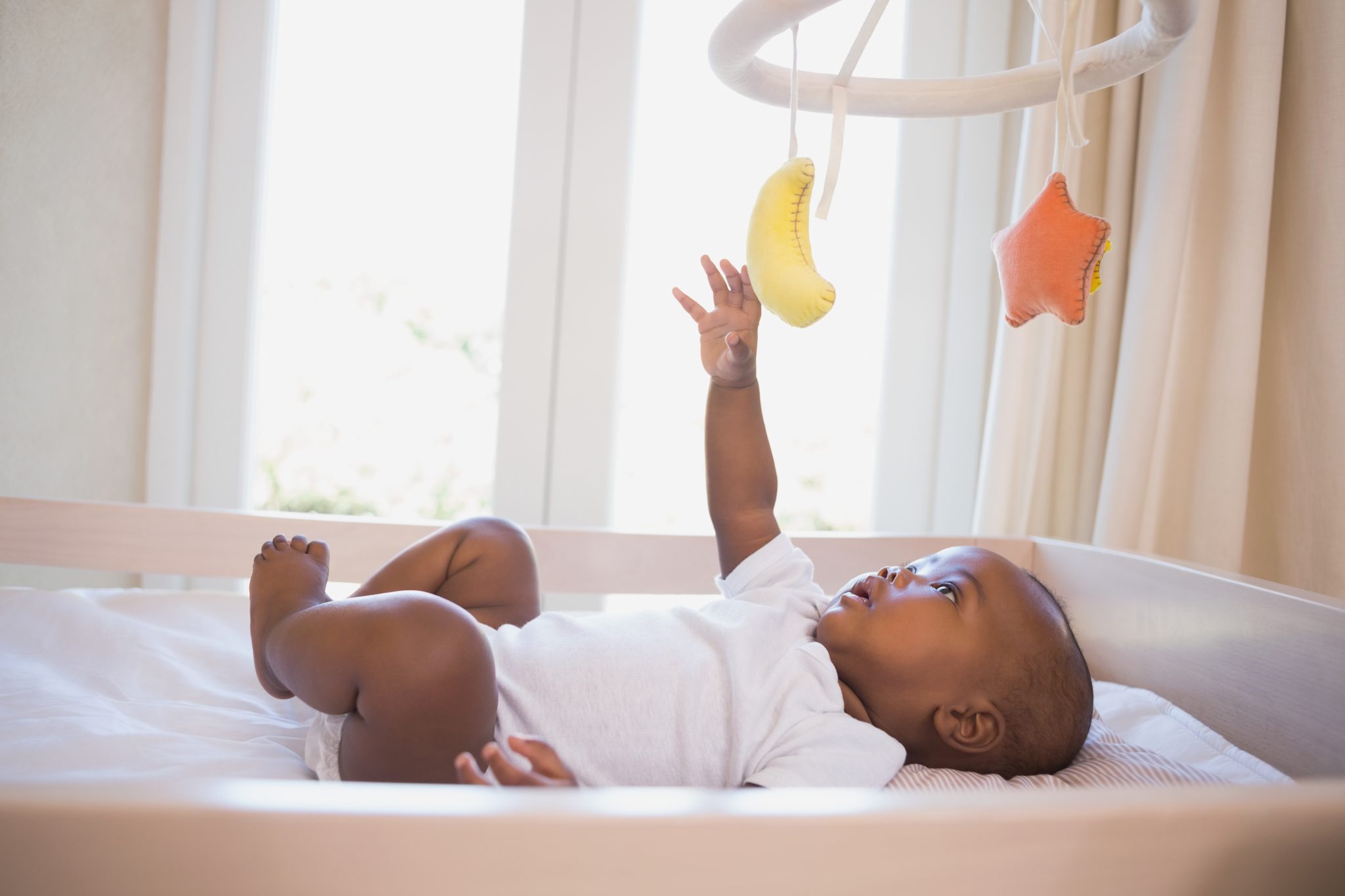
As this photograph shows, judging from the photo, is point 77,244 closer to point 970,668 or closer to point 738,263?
point 738,263

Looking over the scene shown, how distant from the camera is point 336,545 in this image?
3.65ft

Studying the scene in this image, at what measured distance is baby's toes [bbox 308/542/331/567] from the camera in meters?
0.82

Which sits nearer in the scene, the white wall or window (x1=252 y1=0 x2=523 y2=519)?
the white wall

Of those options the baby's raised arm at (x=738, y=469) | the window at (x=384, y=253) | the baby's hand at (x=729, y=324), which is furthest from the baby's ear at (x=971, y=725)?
the window at (x=384, y=253)

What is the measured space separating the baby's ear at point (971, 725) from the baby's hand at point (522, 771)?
16.4 inches

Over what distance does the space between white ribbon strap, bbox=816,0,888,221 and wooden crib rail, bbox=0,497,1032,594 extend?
556 millimetres

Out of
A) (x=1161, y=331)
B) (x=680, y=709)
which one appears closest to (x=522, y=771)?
(x=680, y=709)

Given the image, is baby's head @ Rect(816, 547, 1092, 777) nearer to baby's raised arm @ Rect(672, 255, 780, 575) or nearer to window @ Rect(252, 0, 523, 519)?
baby's raised arm @ Rect(672, 255, 780, 575)

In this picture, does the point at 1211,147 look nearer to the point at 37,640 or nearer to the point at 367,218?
the point at 367,218

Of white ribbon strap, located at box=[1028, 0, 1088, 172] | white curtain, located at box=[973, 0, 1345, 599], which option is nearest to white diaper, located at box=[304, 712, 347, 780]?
white ribbon strap, located at box=[1028, 0, 1088, 172]

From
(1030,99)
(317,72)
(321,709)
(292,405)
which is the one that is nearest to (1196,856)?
(321,709)

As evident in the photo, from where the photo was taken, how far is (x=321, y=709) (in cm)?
67

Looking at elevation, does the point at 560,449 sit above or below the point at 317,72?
below

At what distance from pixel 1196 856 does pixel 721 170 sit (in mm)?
1490
